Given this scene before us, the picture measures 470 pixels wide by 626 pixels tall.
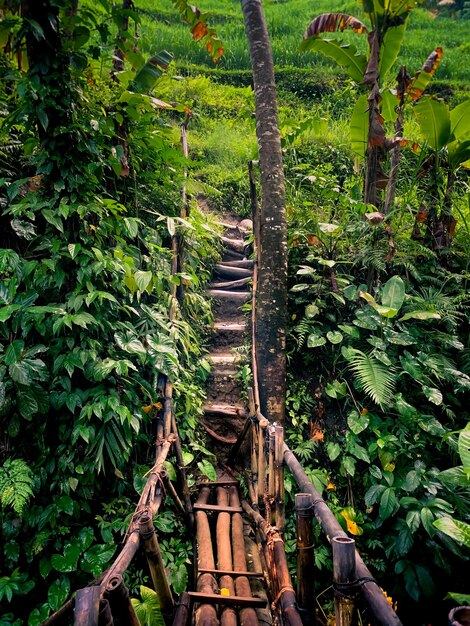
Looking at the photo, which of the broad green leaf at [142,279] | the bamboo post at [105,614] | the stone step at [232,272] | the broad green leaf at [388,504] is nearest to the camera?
the bamboo post at [105,614]

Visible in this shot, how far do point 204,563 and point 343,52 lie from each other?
5.14 meters

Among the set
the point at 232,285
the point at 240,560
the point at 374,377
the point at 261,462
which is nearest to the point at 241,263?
the point at 232,285

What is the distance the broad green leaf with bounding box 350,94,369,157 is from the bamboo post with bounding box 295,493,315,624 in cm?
394

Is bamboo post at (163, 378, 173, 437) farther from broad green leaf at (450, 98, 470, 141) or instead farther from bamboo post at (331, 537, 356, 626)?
broad green leaf at (450, 98, 470, 141)

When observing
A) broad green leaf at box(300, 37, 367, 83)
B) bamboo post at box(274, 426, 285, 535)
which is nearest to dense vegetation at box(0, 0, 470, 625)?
broad green leaf at box(300, 37, 367, 83)

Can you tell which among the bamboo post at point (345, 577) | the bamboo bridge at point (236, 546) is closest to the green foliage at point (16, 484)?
the bamboo bridge at point (236, 546)

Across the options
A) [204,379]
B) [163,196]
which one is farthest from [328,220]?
[204,379]

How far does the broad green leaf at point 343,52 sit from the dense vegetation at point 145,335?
18.1 inches

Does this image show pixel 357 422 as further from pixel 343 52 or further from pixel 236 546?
pixel 343 52

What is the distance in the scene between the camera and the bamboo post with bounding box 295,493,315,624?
1.82 meters

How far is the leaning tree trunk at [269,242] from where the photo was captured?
11.6 ft

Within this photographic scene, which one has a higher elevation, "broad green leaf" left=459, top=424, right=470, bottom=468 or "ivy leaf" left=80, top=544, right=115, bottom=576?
"broad green leaf" left=459, top=424, right=470, bottom=468

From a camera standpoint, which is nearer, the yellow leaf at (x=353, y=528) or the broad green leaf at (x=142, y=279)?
the broad green leaf at (x=142, y=279)

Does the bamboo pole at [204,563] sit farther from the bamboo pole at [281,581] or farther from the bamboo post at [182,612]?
the bamboo pole at [281,581]
